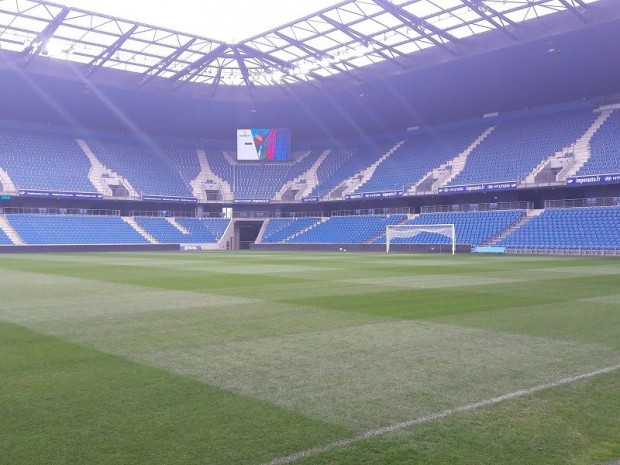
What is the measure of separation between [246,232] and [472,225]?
30352 millimetres

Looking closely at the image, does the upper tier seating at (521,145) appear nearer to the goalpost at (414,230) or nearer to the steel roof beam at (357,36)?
the goalpost at (414,230)

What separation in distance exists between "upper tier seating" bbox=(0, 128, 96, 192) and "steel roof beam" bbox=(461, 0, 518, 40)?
41.9m

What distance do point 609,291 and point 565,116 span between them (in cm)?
4367

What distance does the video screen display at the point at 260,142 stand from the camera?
6838 centimetres

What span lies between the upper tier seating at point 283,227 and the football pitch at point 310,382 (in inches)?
2008

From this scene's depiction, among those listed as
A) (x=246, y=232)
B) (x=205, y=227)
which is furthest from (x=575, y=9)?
(x=246, y=232)

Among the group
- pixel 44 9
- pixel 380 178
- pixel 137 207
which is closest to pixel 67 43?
pixel 44 9

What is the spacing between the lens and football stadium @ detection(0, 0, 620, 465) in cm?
503

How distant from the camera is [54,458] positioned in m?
4.11

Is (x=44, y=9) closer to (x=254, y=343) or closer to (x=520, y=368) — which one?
(x=254, y=343)

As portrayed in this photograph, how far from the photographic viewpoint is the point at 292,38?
41.9 m

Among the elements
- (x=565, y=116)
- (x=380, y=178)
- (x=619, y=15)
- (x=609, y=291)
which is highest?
(x=619, y=15)

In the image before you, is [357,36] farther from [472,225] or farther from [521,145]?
[521,145]

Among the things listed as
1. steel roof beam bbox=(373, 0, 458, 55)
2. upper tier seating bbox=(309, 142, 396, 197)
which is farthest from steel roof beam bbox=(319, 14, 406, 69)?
upper tier seating bbox=(309, 142, 396, 197)
